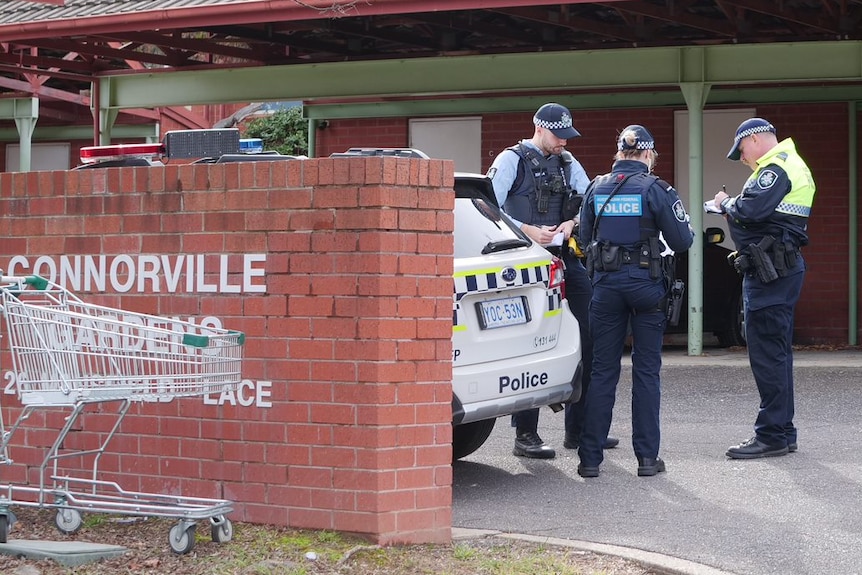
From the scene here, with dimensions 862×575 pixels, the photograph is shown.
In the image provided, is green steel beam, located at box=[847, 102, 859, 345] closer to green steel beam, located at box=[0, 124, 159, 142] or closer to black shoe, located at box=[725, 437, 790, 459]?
black shoe, located at box=[725, 437, 790, 459]

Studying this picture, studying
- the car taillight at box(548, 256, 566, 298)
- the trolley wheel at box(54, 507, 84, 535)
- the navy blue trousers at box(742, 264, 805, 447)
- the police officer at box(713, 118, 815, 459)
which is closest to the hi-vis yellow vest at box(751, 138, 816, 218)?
the police officer at box(713, 118, 815, 459)

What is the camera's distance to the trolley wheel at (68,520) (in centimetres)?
547

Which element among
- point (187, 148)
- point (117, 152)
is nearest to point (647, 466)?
point (187, 148)

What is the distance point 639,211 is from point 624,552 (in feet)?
7.16

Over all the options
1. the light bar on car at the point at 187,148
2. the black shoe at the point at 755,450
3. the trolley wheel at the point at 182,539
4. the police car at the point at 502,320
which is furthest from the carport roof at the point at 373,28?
the trolley wheel at the point at 182,539

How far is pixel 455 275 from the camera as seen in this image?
20.9 feet

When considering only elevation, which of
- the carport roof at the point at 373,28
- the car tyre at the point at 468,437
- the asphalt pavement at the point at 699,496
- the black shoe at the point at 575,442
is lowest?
the asphalt pavement at the point at 699,496

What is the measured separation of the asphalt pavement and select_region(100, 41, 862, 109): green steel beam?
161 inches

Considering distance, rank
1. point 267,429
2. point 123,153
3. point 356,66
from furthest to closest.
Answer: point 356,66 → point 123,153 → point 267,429

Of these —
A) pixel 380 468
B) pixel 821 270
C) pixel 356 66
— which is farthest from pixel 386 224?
pixel 821 270

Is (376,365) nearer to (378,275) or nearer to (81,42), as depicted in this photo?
(378,275)

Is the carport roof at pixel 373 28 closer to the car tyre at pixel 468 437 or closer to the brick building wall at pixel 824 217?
the brick building wall at pixel 824 217

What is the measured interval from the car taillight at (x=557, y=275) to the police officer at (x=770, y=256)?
102 centimetres

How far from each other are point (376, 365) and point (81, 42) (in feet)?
36.6
